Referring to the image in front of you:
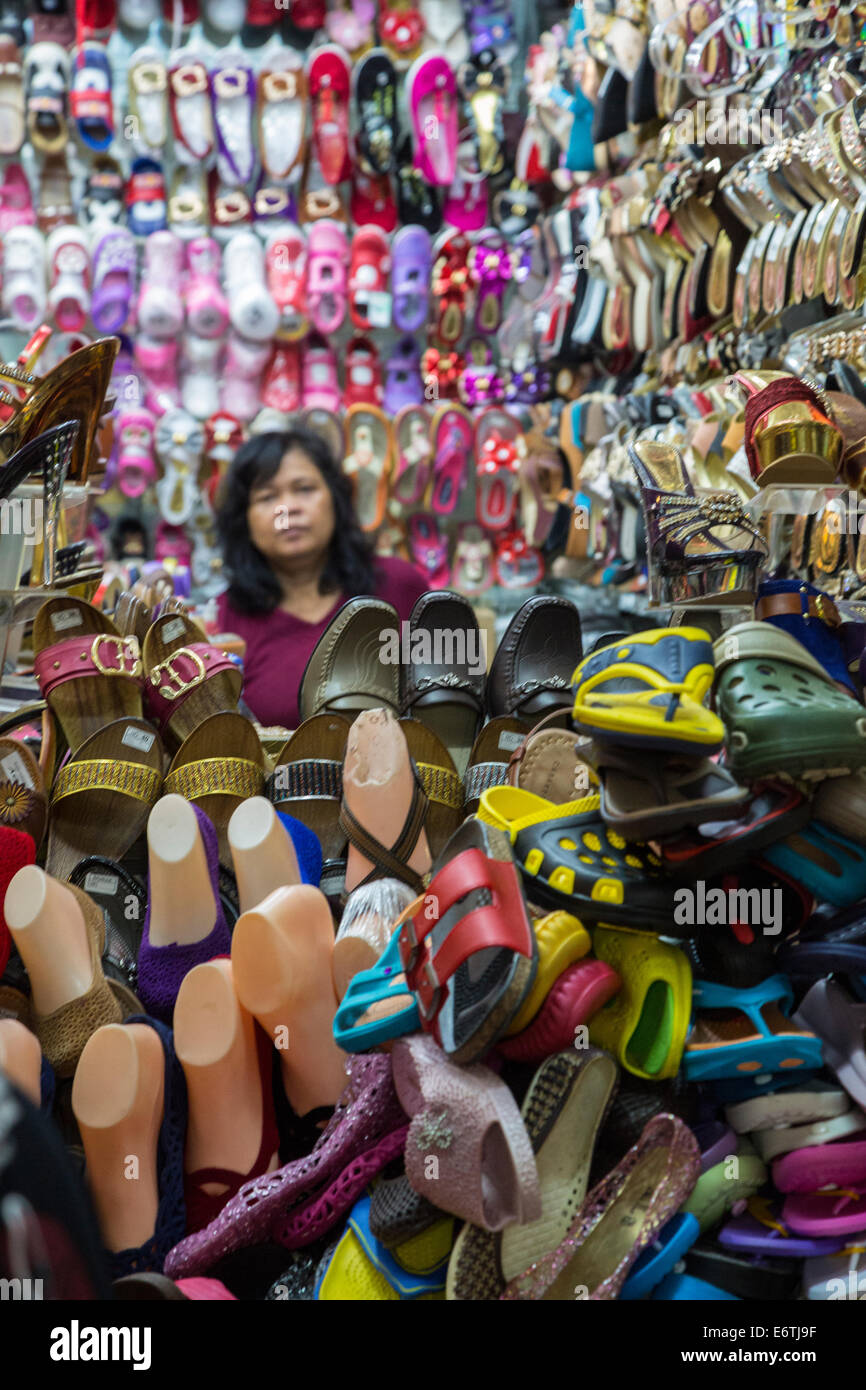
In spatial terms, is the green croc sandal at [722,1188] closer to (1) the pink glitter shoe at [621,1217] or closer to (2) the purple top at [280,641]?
(1) the pink glitter shoe at [621,1217]

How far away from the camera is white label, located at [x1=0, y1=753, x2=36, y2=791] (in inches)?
53.7

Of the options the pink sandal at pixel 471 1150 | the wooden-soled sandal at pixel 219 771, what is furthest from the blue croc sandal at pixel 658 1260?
the wooden-soled sandal at pixel 219 771

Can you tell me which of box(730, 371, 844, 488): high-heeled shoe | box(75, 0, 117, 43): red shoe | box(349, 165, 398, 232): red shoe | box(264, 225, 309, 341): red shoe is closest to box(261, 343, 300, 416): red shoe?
box(264, 225, 309, 341): red shoe

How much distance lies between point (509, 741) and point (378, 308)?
346 cm

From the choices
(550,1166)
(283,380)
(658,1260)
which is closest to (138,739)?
(550,1166)

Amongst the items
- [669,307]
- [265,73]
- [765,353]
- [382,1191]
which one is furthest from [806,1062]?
[265,73]

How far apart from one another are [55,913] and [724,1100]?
0.64 metres

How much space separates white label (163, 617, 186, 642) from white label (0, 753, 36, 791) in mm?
266

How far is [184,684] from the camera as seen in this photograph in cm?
151

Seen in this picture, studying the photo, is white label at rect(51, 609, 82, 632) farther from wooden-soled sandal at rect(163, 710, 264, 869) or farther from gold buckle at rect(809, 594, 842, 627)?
gold buckle at rect(809, 594, 842, 627)

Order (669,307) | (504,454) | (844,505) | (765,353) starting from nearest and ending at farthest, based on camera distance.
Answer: (844,505) < (765,353) < (669,307) < (504,454)

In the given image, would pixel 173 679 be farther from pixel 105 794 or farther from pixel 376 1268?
pixel 376 1268

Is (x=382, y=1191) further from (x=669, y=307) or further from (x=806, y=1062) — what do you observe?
(x=669, y=307)

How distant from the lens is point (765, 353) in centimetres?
255
